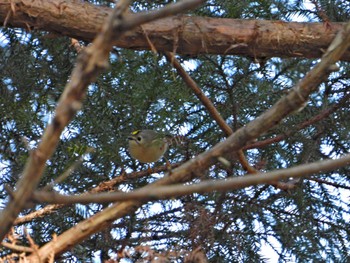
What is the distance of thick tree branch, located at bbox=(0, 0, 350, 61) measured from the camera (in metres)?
1.79

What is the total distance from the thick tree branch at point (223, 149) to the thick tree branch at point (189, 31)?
27.7 inches

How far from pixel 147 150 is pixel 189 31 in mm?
343

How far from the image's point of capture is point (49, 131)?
0.76 meters

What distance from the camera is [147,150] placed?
78.9 inches

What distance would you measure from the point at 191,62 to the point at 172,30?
0.36 meters

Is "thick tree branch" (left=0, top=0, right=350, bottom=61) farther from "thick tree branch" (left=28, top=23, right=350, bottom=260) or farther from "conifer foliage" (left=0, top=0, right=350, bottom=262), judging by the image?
"thick tree branch" (left=28, top=23, right=350, bottom=260)

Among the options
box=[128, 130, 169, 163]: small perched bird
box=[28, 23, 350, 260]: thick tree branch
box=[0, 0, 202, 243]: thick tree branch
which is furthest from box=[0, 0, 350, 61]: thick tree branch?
box=[0, 0, 202, 243]: thick tree branch

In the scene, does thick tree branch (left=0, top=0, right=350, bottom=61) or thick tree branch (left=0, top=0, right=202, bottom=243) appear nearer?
thick tree branch (left=0, top=0, right=202, bottom=243)

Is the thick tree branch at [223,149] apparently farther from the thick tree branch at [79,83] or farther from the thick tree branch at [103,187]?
the thick tree branch at [103,187]

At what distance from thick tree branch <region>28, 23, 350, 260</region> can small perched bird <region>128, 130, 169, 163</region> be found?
0.89 metres

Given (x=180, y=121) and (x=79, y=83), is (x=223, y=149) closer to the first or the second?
(x=79, y=83)

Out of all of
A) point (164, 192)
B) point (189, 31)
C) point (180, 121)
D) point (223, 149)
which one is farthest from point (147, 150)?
point (164, 192)

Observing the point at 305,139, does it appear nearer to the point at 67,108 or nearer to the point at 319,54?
the point at 319,54

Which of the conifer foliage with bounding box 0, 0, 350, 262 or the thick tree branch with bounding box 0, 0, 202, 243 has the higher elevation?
the conifer foliage with bounding box 0, 0, 350, 262
